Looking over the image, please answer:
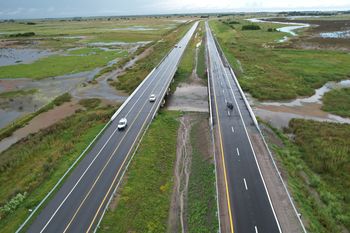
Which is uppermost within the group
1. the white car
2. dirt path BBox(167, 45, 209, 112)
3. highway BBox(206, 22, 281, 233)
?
the white car

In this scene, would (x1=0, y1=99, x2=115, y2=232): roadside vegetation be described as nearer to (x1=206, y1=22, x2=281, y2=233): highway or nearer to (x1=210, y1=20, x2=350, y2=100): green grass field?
(x1=206, y1=22, x2=281, y2=233): highway

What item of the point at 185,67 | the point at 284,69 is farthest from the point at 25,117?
the point at 284,69

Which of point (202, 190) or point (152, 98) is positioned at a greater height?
point (152, 98)

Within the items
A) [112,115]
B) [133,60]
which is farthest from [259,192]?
[133,60]

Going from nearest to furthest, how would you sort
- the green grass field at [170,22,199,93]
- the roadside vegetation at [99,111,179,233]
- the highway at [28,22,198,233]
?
1. the roadside vegetation at [99,111,179,233]
2. the highway at [28,22,198,233]
3. the green grass field at [170,22,199,93]

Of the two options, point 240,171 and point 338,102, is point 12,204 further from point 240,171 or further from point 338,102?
point 338,102

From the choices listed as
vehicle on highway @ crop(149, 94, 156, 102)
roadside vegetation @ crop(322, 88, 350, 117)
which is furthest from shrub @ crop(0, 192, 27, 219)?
roadside vegetation @ crop(322, 88, 350, 117)
